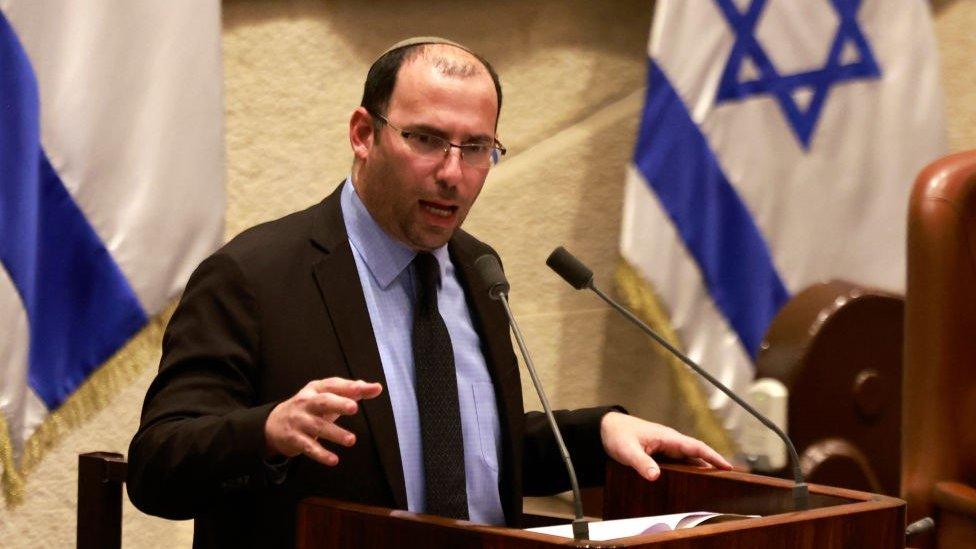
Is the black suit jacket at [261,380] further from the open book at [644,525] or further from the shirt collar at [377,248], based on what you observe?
the open book at [644,525]

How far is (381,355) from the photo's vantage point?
188 cm

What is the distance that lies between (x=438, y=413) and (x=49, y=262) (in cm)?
103

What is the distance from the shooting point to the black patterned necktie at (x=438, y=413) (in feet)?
6.02

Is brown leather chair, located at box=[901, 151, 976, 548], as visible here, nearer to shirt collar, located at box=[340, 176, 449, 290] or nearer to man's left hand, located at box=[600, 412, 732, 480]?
man's left hand, located at box=[600, 412, 732, 480]

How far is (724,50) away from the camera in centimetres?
338

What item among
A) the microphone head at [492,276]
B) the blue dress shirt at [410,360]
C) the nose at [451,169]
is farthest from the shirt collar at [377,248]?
the microphone head at [492,276]

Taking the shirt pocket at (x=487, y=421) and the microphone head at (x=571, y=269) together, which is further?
the shirt pocket at (x=487, y=421)

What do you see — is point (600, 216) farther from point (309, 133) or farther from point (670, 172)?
point (309, 133)

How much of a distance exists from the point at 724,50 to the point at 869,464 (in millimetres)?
1070

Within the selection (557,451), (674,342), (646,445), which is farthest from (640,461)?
(674,342)

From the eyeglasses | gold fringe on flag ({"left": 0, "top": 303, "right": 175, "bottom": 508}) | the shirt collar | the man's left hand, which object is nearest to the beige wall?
gold fringe on flag ({"left": 0, "top": 303, "right": 175, "bottom": 508})

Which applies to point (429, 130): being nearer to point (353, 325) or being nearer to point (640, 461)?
point (353, 325)

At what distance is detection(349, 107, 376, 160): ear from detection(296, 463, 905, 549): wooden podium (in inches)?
22.8

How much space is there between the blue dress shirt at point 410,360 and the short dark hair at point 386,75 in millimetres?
130
